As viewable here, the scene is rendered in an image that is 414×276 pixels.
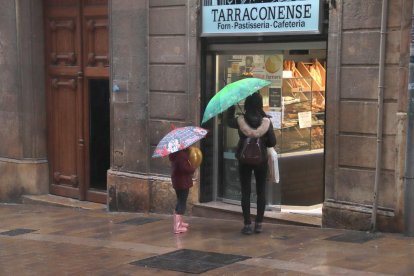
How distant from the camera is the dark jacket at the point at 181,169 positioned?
800 centimetres

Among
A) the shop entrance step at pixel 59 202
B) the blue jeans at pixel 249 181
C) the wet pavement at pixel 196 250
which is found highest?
the blue jeans at pixel 249 181

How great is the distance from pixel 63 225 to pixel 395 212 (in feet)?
15.7

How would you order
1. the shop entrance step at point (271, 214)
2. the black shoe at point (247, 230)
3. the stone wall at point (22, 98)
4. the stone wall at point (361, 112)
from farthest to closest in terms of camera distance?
the stone wall at point (22, 98)
the shop entrance step at point (271, 214)
the black shoe at point (247, 230)
the stone wall at point (361, 112)

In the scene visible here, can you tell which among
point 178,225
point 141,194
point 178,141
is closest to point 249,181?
point 178,141

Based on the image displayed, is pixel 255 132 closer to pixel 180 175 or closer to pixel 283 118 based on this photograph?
pixel 180 175

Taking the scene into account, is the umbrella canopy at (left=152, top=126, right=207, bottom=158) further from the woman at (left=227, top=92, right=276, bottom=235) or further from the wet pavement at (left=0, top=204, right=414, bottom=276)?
the wet pavement at (left=0, top=204, right=414, bottom=276)

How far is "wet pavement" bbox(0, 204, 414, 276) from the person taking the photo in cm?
644

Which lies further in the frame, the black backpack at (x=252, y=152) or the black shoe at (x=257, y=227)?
the black shoe at (x=257, y=227)

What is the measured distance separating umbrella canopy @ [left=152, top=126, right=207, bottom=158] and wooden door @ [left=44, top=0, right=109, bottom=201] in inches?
141

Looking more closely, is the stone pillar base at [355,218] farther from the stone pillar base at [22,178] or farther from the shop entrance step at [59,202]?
the stone pillar base at [22,178]

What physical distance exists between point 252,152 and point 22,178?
6124 mm

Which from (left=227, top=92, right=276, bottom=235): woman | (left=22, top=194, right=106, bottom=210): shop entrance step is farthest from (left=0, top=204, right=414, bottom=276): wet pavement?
(left=22, top=194, right=106, bottom=210): shop entrance step

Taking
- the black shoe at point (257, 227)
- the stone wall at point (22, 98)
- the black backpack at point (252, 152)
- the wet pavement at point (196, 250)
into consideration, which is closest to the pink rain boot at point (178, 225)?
the wet pavement at point (196, 250)

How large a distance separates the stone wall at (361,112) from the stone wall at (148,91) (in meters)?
2.27
